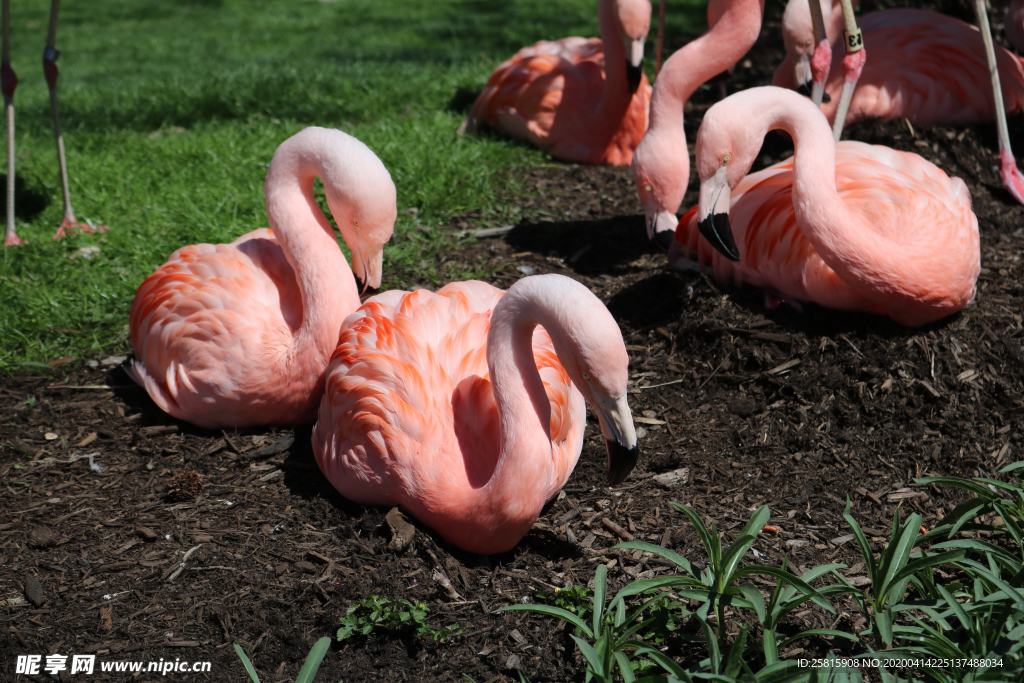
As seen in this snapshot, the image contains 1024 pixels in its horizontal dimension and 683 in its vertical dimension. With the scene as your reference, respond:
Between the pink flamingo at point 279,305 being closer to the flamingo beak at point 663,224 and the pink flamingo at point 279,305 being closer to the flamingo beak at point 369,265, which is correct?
the flamingo beak at point 369,265

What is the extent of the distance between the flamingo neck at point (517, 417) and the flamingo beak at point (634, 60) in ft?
10.1

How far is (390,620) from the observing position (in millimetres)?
2135

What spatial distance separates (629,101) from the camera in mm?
5020

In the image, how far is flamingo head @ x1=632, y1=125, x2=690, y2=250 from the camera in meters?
3.72

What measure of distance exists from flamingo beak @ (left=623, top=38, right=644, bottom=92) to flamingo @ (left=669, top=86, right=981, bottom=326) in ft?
5.27

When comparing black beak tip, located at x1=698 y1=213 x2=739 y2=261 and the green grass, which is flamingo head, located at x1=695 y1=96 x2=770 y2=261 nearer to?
black beak tip, located at x1=698 y1=213 x2=739 y2=261

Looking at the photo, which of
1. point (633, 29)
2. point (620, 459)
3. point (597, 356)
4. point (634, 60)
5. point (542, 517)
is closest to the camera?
point (597, 356)

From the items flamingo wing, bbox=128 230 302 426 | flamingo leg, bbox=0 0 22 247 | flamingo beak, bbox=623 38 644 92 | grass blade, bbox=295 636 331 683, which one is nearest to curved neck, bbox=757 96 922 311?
flamingo beak, bbox=623 38 644 92

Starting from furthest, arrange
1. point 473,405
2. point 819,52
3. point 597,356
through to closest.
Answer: point 819,52, point 473,405, point 597,356

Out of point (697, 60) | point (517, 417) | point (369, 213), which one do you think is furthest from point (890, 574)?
point (697, 60)

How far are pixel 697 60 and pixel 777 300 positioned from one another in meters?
1.38

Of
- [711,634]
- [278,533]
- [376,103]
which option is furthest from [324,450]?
[376,103]

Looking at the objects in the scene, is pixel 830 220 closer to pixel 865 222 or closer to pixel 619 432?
pixel 865 222
